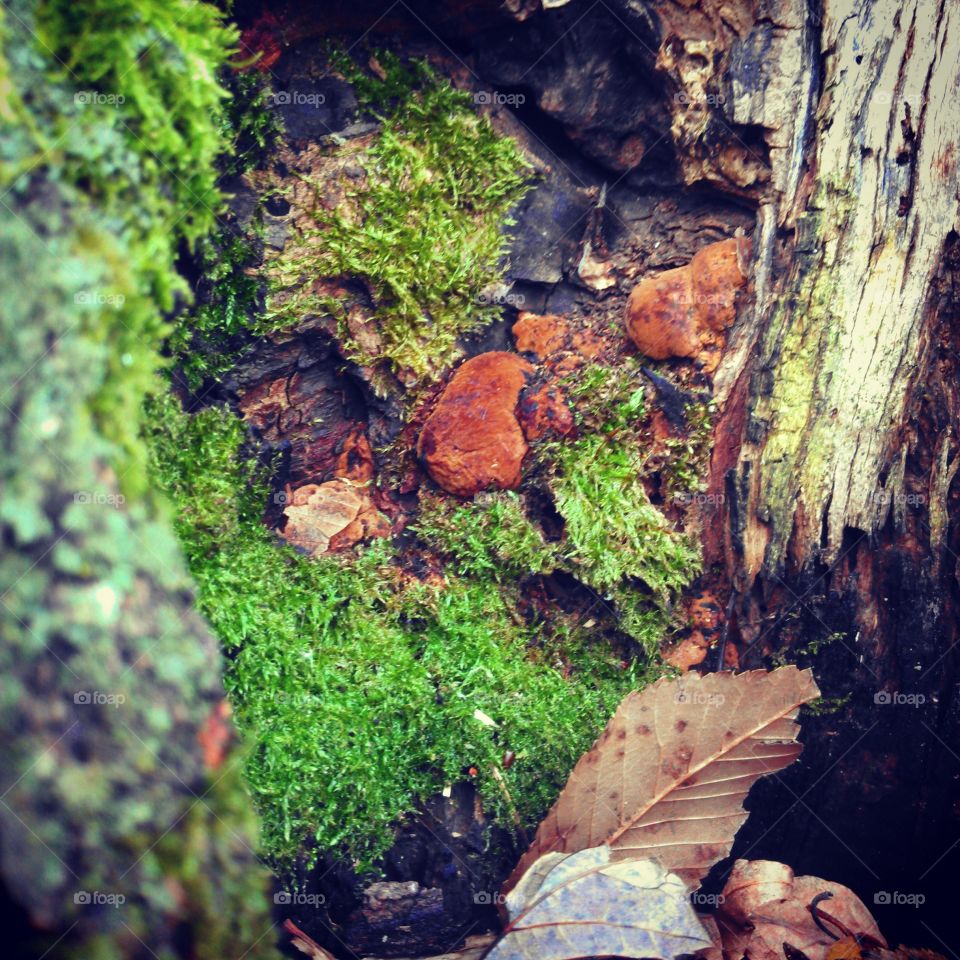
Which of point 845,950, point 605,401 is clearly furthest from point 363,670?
point 845,950

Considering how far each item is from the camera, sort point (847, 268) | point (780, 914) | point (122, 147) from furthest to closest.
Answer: point (847, 268) < point (780, 914) < point (122, 147)

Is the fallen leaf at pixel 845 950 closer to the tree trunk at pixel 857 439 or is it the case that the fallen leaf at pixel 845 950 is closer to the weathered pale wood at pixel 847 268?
the tree trunk at pixel 857 439

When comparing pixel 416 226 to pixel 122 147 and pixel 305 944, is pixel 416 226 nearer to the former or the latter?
pixel 122 147

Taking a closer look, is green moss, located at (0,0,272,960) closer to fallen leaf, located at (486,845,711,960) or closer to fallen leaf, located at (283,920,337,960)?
fallen leaf, located at (283,920,337,960)

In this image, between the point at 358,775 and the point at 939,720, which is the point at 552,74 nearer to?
the point at 358,775

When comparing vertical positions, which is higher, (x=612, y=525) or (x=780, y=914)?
(x=612, y=525)

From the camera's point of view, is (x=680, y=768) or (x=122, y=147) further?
(x=680, y=768)

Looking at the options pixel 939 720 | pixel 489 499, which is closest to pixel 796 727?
pixel 939 720
